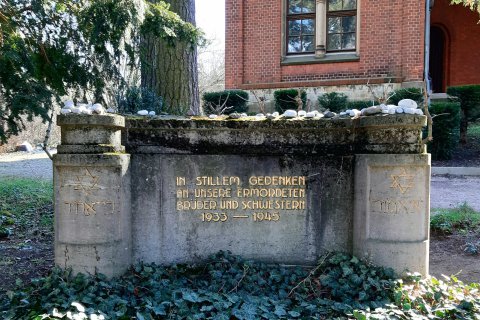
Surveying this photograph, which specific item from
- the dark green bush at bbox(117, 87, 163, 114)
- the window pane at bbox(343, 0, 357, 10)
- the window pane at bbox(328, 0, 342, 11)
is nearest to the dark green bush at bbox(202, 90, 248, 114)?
the window pane at bbox(328, 0, 342, 11)

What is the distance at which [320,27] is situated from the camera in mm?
14742

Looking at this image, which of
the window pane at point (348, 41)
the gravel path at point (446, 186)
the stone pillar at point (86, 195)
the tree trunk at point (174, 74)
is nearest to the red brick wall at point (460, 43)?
the window pane at point (348, 41)

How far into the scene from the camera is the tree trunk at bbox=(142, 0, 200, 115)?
24.5 ft

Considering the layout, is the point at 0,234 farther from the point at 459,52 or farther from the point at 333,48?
the point at 459,52

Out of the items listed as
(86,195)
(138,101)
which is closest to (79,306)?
(86,195)

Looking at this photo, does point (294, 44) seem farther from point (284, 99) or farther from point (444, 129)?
point (444, 129)

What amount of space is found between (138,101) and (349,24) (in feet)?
33.8

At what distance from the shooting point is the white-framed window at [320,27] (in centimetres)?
1467

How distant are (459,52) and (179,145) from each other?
17527 millimetres

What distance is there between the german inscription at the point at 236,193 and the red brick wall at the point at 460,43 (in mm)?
16464

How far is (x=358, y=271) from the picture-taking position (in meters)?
3.90

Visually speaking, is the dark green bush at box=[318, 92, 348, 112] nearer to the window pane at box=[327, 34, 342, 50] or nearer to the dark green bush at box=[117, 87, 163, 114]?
the window pane at box=[327, 34, 342, 50]

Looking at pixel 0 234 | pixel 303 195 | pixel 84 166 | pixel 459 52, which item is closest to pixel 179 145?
pixel 84 166

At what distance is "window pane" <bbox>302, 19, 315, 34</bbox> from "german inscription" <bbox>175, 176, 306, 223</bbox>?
473 inches
